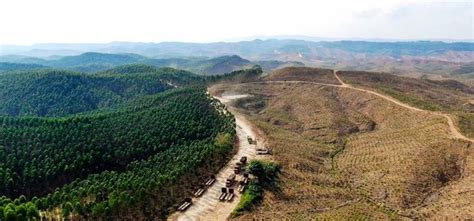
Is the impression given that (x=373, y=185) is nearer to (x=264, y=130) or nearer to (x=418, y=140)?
(x=418, y=140)

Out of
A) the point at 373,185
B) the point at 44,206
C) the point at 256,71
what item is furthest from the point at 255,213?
the point at 256,71

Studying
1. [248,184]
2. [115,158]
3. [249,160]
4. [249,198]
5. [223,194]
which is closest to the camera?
[249,198]

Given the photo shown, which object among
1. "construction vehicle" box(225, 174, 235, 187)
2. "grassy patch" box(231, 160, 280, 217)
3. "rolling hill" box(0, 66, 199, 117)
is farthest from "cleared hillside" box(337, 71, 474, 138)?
"construction vehicle" box(225, 174, 235, 187)

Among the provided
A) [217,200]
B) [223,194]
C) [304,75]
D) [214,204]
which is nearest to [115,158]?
[223,194]

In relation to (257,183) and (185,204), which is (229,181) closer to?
(257,183)

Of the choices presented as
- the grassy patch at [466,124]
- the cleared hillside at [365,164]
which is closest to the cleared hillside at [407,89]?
the cleared hillside at [365,164]

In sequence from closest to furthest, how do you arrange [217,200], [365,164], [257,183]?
[217,200]
[257,183]
[365,164]

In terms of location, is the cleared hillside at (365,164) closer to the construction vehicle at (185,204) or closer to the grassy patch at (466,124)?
the grassy patch at (466,124)
